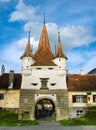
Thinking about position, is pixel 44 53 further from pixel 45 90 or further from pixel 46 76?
pixel 45 90

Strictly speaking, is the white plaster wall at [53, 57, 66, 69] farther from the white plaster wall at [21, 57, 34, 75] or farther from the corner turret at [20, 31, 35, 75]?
the white plaster wall at [21, 57, 34, 75]

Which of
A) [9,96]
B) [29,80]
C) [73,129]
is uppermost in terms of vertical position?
[29,80]

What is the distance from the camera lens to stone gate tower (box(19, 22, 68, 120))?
4403 cm

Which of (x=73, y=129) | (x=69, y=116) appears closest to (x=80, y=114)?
(x=69, y=116)

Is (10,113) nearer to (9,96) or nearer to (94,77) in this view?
(9,96)

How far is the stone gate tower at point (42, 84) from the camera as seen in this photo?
44.0 meters

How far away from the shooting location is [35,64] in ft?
150

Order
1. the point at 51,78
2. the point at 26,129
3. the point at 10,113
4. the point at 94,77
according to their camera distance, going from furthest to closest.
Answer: the point at 94,77
the point at 51,78
the point at 10,113
the point at 26,129

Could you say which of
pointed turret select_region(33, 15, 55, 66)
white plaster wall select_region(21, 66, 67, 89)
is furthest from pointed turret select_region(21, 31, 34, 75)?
pointed turret select_region(33, 15, 55, 66)

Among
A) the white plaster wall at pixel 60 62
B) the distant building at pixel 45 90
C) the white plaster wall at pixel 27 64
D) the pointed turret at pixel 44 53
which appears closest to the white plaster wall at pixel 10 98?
the distant building at pixel 45 90

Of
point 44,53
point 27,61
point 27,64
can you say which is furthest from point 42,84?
point 44,53

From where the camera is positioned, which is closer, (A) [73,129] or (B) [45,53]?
(A) [73,129]

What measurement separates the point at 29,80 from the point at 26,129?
18175mm

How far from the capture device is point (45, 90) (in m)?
45.0
